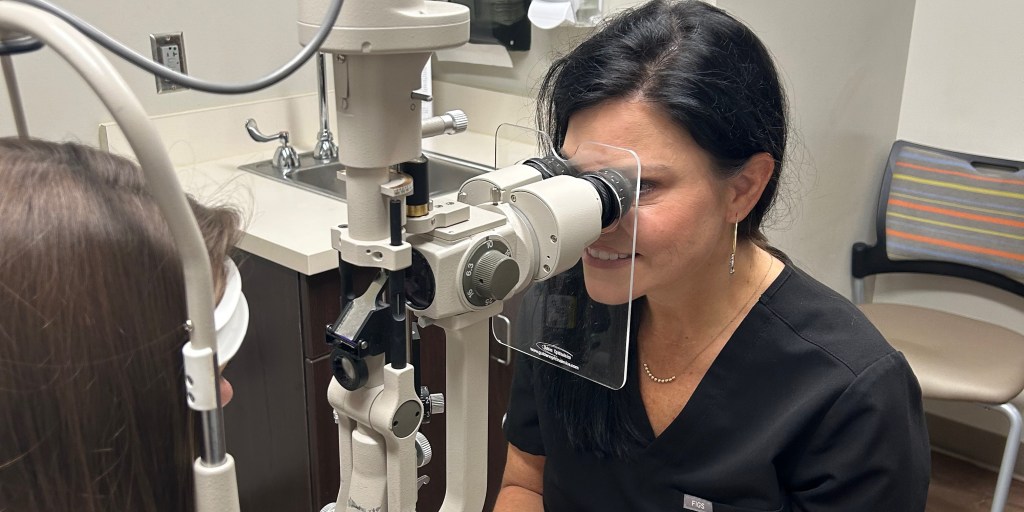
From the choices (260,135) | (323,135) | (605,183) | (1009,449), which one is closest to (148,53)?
(260,135)

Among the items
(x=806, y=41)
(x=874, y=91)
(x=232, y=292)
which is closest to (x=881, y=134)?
(x=874, y=91)

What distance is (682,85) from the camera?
103cm

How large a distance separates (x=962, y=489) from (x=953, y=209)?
0.83 metres

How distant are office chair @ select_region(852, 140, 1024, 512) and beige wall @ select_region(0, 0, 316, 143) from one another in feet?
5.54

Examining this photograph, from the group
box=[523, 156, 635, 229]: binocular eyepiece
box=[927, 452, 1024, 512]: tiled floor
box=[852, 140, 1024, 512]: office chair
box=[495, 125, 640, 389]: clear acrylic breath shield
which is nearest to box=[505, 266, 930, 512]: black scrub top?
box=[495, 125, 640, 389]: clear acrylic breath shield

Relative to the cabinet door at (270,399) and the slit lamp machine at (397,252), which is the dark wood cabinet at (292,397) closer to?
the cabinet door at (270,399)

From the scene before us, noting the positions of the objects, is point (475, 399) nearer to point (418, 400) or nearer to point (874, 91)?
point (418, 400)

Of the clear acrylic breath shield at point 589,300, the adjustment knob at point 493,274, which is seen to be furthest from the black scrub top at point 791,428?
the adjustment knob at point 493,274

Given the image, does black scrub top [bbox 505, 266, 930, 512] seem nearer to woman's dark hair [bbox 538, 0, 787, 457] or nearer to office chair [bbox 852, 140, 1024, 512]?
woman's dark hair [bbox 538, 0, 787, 457]

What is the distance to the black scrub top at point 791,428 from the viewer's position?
41.1 inches

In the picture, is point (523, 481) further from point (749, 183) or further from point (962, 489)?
point (962, 489)

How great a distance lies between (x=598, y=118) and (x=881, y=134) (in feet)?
5.73

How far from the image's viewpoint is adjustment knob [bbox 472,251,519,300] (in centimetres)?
69

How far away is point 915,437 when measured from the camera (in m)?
1.07
